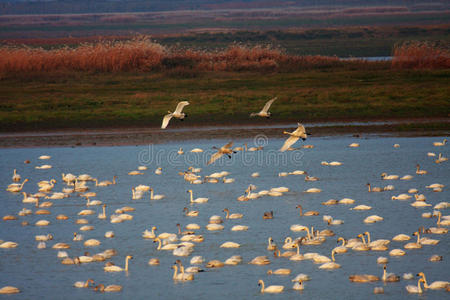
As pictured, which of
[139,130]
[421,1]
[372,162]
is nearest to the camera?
[372,162]

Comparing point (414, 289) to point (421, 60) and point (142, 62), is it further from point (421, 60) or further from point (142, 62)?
point (142, 62)

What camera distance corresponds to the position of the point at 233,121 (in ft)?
117

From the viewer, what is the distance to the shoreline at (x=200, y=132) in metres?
32.8

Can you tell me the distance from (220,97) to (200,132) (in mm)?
5743

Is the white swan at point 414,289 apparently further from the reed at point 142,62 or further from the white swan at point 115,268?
the reed at point 142,62

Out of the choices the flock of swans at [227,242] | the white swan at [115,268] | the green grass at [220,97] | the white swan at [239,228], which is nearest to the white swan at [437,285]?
the flock of swans at [227,242]

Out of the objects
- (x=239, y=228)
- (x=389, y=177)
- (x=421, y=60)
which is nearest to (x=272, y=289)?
(x=239, y=228)

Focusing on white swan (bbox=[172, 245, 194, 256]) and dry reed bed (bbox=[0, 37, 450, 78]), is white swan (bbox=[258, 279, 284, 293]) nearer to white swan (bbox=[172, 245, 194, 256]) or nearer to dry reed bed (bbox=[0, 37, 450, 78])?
white swan (bbox=[172, 245, 194, 256])

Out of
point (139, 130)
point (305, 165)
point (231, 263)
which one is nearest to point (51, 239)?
point (231, 263)

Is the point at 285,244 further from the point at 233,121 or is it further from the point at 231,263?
the point at 233,121

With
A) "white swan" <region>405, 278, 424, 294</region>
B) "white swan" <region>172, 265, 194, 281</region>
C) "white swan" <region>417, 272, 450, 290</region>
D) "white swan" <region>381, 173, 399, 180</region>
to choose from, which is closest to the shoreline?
"white swan" <region>381, 173, 399, 180</region>

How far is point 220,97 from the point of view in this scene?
3944cm

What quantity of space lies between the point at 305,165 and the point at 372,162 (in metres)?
2.22

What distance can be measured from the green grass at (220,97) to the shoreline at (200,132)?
89cm
